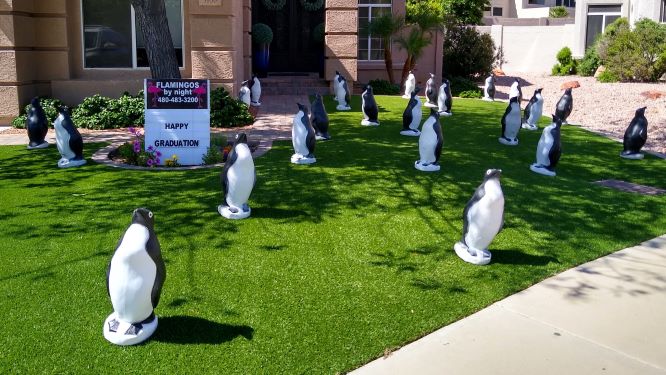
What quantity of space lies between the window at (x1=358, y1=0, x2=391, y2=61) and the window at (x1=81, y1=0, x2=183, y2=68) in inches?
283

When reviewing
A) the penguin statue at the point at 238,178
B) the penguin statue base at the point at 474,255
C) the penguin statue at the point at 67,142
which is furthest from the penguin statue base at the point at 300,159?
the penguin statue base at the point at 474,255

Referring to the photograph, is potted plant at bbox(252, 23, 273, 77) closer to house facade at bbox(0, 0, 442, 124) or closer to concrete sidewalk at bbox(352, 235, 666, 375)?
house facade at bbox(0, 0, 442, 124)

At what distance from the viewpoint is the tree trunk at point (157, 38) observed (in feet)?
33.8

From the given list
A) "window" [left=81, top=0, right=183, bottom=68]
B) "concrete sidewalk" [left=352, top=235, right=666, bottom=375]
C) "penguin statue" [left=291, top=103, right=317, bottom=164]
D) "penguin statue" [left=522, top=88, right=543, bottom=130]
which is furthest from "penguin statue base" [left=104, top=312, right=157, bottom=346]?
"window" [left=81, top=0, right=183, bottom=68]

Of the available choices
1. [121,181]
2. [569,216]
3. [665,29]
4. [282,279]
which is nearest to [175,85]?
[121,181]

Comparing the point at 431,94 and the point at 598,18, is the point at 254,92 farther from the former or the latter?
the point at 598,18

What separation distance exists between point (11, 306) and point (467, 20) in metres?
25.6

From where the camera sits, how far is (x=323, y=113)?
11133 millimetres

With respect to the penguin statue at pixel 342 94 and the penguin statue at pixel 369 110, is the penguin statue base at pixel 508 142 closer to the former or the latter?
the penguin statue at pixel 369 110

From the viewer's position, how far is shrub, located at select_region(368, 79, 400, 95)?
62.0ft

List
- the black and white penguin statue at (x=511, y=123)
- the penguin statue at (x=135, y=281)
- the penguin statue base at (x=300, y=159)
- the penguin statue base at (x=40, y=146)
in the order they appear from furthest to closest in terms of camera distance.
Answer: the black and white penguin statue at (x=511, y=123) → the penguin statue base at (x=40, y=146) → the penguin statue base at (x=300, y=159) → the penguin statue at (x=135, y=281)

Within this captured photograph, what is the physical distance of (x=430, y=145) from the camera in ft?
28.9

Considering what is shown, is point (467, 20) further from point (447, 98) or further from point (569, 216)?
point (569, 216)

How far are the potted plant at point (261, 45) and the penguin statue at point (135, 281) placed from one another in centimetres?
1701
